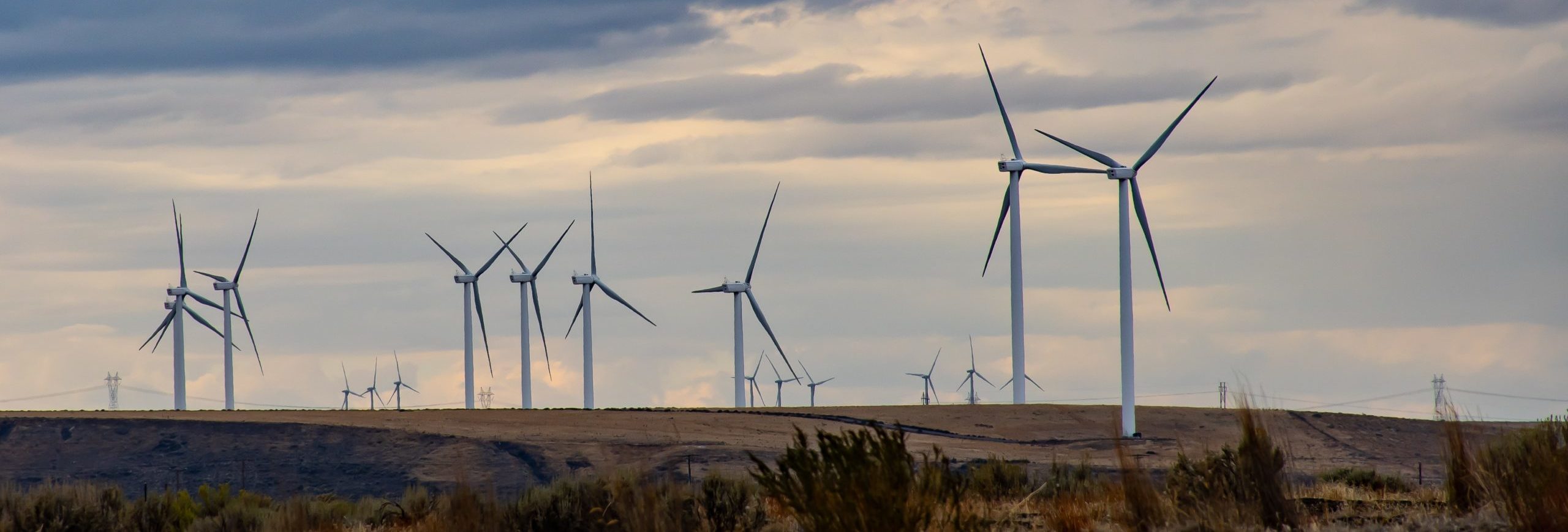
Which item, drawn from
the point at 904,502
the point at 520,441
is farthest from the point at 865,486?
the point at 520,441

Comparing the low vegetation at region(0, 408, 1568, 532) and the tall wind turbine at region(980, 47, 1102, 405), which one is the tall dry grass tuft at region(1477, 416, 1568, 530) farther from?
the tall wind turbine at region(980, 47, 1102, 405)

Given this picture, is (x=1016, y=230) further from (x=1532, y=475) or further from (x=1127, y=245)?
(x=1532, y=475)

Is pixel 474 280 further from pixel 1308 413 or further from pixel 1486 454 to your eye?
pixel 1486 454

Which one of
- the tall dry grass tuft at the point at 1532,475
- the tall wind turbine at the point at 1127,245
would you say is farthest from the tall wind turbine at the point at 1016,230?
the tall dry grass tuft at the point at 1532,475

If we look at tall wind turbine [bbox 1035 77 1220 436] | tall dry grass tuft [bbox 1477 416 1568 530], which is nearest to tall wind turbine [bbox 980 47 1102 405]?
tall wind turbine [bbox 1035 77 1220 436]

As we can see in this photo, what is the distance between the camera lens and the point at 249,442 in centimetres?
7356

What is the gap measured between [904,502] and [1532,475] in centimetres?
743

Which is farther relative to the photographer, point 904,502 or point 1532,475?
point 1532,475

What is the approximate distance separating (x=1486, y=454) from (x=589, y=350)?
290 ft

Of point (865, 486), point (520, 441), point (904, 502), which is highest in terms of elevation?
point (865, 486)

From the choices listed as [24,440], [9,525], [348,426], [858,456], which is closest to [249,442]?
[348,426]

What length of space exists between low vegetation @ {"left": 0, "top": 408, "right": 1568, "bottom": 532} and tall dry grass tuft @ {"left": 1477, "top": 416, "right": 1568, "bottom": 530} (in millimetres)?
25

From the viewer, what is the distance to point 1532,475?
19875 millimetres

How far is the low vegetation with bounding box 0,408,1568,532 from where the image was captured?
1906 cm
